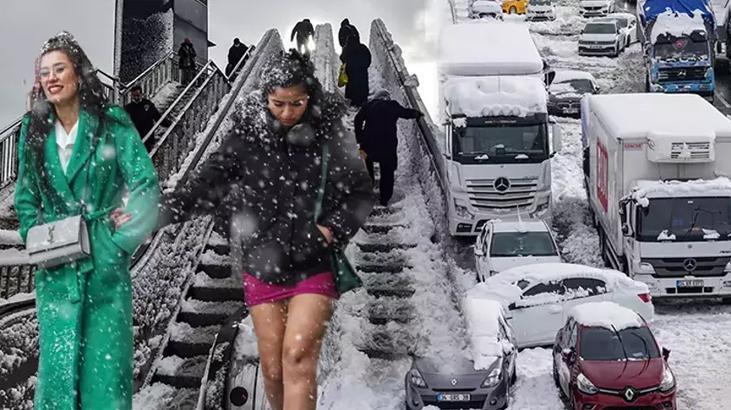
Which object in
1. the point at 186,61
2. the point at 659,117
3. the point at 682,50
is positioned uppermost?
the point at 682,50

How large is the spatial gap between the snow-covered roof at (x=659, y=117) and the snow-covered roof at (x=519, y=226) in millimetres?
2209

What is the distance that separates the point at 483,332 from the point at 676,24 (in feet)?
85.9

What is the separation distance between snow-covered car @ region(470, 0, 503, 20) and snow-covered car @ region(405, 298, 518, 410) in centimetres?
4400

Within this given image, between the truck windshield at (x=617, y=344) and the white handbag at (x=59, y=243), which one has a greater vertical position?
the white handbag at (x=59, y=243)

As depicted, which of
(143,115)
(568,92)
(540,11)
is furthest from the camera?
(540,11)

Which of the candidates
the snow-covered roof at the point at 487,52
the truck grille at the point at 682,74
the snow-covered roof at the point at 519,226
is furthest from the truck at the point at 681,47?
the snow-covered roof at the point at 519,226

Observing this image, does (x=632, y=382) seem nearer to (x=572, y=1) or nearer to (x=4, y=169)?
(x=4, y=169)

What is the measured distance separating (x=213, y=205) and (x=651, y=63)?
35593mm

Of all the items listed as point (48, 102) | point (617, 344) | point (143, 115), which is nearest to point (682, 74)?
point (617, 344)

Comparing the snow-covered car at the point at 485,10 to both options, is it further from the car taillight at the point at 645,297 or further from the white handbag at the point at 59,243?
the white handbag at the point at 59,243

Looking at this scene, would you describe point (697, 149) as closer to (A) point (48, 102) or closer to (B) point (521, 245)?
(B) point (521, 245)

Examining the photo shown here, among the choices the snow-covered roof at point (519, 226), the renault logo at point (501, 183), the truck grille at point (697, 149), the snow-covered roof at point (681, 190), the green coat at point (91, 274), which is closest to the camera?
the green coat at point (91, 274)

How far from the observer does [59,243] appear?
15.7ft

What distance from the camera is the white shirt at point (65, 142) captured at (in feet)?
16.3
